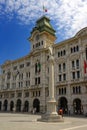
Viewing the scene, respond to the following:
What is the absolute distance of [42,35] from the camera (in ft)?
215

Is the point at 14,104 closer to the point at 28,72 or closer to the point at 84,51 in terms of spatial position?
the point at 28,72

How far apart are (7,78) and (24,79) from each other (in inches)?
483

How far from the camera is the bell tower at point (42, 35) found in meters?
65.4

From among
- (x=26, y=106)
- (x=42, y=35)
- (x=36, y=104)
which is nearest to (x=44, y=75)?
(x=36, y=104)

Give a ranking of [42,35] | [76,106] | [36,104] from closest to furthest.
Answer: [76,106] → [36,104] → [42,35]

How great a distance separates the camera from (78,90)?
49562 millimetres

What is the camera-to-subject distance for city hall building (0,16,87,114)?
1991 inches

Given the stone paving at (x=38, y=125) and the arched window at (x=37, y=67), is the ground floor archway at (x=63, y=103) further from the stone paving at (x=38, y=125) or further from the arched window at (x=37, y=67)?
the stone paving at (x=38, y=125)

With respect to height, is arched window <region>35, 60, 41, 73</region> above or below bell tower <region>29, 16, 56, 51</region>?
below

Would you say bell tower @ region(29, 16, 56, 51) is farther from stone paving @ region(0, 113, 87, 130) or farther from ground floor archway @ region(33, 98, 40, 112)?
stone paving @ region(0, 113, 87, 130)

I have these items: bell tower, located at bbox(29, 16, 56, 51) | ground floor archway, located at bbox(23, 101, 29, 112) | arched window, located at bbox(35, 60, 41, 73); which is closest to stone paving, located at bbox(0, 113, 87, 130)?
arched window, located at bbox(35, 60, 41, 73)

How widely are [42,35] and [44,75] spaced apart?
48.1ft

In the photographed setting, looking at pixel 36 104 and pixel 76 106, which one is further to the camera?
pixel 36 104

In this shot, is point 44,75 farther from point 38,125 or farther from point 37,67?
point 38,125
